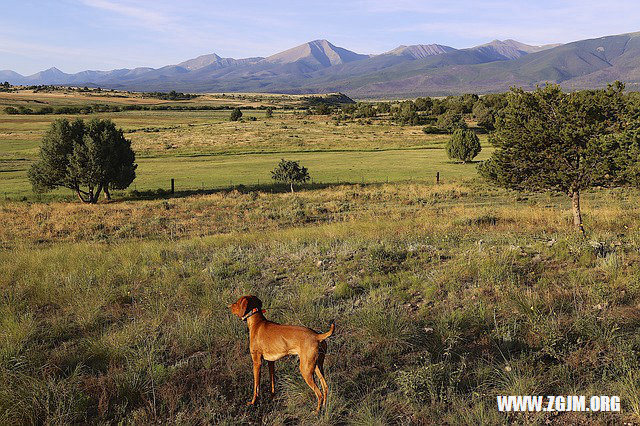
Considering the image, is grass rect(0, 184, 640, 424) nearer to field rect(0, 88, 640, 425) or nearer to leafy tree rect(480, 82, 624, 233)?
field rect(0, 88, 640, 425)

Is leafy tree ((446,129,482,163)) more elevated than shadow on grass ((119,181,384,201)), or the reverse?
leafy tree ((446,129,482,163))

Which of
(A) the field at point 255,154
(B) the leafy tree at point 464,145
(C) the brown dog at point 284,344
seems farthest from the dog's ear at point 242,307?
(B) the leafy tree at point 464,145

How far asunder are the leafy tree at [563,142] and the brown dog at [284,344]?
46.6 ft

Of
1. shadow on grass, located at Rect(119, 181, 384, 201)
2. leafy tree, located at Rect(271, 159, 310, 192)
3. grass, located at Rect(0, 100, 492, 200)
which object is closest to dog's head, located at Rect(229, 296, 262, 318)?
shadow on grass, located at Rect(119, 181, 384, 201)

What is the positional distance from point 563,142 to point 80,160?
3318 centimetres

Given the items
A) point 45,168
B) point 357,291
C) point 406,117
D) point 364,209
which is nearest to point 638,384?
point 357,291

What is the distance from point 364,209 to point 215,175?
23.9 metres

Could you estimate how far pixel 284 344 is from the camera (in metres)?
4.49

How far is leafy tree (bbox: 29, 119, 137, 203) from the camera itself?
106 ft

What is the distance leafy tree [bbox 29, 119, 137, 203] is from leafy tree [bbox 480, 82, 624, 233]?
29.6m

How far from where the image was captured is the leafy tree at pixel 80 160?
106ft

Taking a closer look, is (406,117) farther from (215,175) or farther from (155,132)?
(215,175)

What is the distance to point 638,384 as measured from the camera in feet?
15.2

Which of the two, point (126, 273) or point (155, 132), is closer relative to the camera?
point (126, 273)
